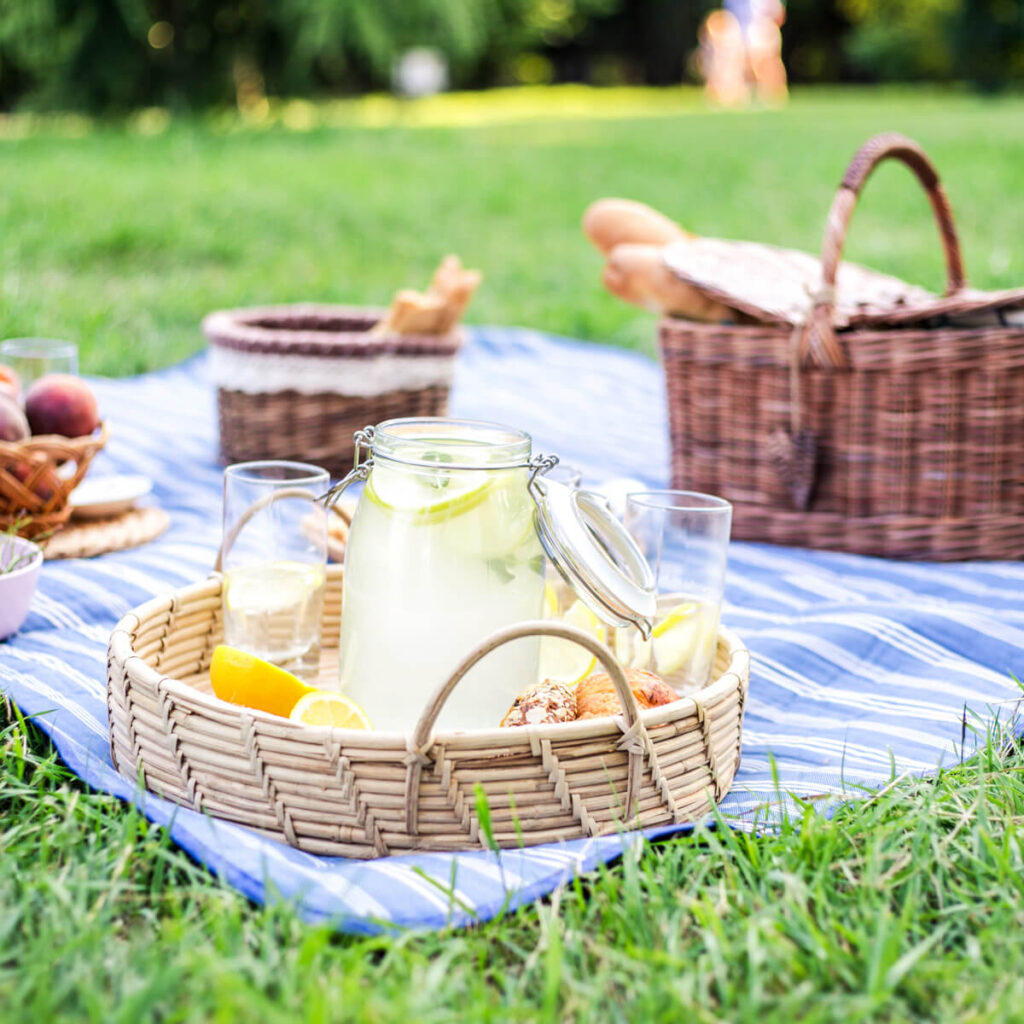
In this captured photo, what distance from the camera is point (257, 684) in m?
1.12

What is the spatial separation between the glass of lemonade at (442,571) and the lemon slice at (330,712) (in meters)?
0.04

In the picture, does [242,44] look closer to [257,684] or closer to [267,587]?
[267,587]

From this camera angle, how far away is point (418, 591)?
1.07 m

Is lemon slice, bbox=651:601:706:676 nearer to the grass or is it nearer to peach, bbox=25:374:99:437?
peach, bbox=25:374:99:437

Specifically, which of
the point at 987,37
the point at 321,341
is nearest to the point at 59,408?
the point at 321,341

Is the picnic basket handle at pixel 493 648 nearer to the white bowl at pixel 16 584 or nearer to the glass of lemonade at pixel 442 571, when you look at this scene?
the glass of lemonade at pixel 442 571

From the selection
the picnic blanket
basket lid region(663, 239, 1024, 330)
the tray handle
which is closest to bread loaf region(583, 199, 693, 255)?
basket lid region(663, 239, 1024, 330)

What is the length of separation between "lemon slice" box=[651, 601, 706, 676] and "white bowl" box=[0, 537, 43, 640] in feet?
2.45

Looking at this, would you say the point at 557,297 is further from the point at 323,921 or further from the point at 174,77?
the point at 174,77

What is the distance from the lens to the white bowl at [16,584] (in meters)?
1.45

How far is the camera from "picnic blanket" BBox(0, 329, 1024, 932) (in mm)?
967

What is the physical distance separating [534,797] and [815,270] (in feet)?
4.67

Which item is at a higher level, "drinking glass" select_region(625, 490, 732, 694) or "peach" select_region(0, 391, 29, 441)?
"peach" select_region(0, 391, 29, 441)

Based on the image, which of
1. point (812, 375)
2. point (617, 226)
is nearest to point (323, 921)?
point (812, 375)
